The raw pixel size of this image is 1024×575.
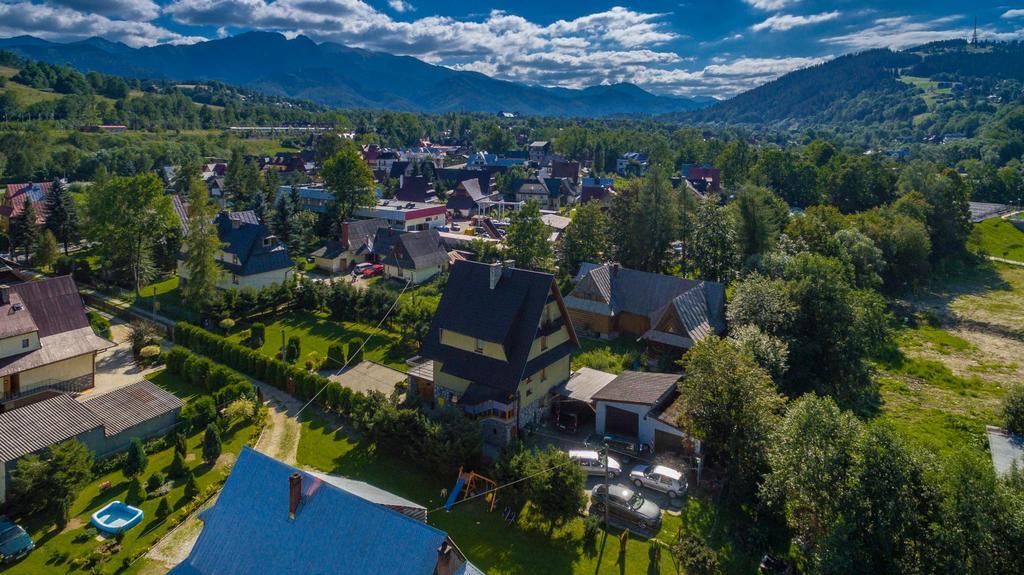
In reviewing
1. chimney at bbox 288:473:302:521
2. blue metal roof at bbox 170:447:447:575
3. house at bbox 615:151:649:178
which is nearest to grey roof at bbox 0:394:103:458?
blue metal roof at bbox 170:447:447:575

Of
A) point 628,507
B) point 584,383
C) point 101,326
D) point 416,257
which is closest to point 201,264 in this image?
point 101,326

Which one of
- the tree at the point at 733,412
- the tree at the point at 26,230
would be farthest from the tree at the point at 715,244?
the tree at the point at 26,230

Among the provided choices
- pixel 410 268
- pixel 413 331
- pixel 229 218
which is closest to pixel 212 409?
pixel 413 331

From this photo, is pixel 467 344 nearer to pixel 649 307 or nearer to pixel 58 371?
pixel 649 307

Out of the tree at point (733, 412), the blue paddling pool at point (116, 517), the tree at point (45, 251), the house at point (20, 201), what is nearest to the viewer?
the blue paddling pool at point (116, 517)

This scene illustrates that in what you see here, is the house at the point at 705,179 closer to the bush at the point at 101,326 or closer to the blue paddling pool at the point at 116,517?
the bush at the point at 101,326

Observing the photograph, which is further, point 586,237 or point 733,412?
point 586,237
